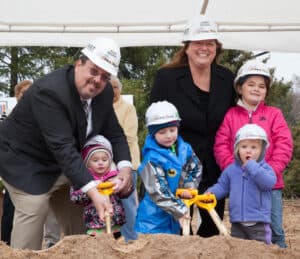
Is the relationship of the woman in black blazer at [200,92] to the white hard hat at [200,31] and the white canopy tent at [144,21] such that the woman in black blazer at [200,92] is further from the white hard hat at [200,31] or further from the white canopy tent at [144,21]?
the white canopy tent at [144,21]

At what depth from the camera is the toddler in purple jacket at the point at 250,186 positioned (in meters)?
3.95

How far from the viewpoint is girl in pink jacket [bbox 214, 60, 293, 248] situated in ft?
13.7

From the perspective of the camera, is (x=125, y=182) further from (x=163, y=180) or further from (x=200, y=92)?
(x=200, y=92)

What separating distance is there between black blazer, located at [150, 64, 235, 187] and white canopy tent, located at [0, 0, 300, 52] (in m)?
1.38

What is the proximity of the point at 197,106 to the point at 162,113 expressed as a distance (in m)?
0.37

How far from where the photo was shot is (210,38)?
165 inches

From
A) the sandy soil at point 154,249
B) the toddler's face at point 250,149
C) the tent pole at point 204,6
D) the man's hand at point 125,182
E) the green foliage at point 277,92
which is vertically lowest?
the sandy soil at point 154,249

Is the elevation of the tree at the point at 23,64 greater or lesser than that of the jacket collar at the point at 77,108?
greater

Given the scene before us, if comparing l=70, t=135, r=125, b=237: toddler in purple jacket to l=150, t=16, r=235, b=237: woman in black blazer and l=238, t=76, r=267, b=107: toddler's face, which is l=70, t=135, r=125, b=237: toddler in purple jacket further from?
l=238, t=76, r=267, b=107: toddler's face

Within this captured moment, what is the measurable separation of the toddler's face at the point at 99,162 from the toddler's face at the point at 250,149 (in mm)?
832

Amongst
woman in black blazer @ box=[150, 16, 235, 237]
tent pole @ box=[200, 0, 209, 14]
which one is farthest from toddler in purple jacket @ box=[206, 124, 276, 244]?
tent pole @ box=[200, 0, 209, 14]

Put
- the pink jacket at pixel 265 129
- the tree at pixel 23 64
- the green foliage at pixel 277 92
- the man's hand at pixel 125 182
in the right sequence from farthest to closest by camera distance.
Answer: the tree at pixel 23 64, the green foliage at pixel 277 92, the pink jacket at pixel 265 129, the man's hand at pixel 125 182

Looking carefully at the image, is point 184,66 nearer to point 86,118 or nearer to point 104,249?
point 86,118

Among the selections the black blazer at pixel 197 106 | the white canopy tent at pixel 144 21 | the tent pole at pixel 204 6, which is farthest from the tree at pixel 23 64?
the black blazer at pixel 197 106
